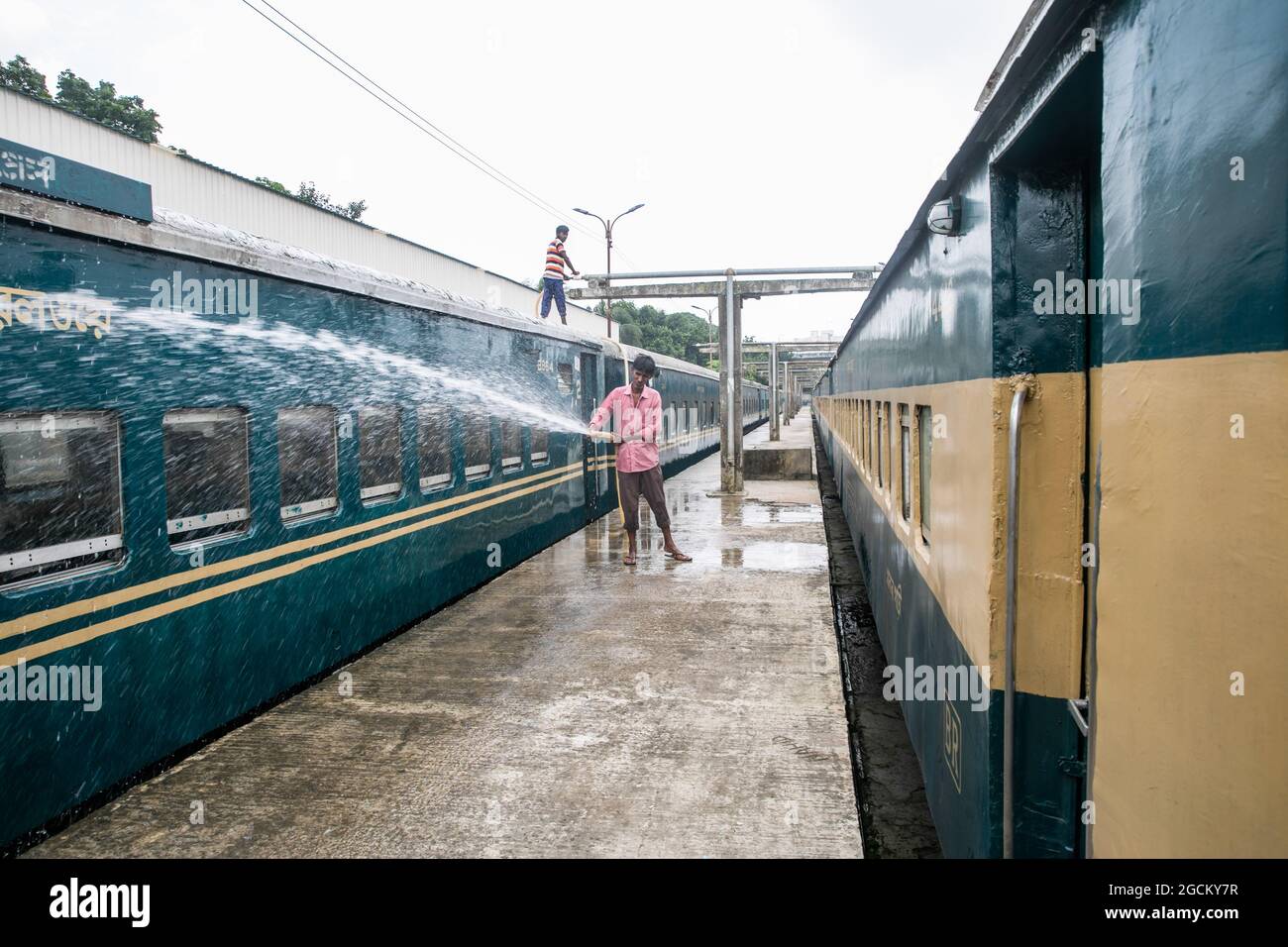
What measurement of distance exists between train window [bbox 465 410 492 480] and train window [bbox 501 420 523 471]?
1.40 ft

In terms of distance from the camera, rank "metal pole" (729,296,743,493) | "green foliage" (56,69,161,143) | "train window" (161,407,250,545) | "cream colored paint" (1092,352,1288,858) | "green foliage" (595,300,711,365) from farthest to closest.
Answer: "green foliage" (595,300,711,365) → "green foliage" (56,69,161,143) → "metal pole" (729,296,743,493) → "train window" (161,407,250,545) → "cream colored paint" (1092,352,1288,858)

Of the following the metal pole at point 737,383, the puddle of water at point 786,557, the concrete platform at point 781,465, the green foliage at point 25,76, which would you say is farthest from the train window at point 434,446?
the green foliage at point 25,76

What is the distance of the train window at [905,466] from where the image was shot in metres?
4.54

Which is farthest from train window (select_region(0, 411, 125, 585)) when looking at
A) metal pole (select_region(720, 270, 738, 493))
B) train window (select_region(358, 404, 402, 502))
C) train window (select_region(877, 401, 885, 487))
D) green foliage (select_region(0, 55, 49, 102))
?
green foliage (select_region(0, 55, 49, 102))

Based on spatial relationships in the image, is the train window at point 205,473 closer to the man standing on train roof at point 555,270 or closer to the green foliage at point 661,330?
the man standing on train roof at point 555,270

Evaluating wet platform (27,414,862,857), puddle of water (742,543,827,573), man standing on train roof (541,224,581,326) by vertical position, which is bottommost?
wet platform (27,414,862,857)

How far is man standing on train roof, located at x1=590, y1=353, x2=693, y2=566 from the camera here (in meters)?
8.89

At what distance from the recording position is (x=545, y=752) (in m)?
4.40

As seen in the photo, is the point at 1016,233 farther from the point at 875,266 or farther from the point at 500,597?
the point at 875,266

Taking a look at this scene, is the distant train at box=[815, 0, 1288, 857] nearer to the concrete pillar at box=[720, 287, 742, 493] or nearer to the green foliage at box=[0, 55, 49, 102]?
the concrete pillar at box=[720, 287, 742, 493]
